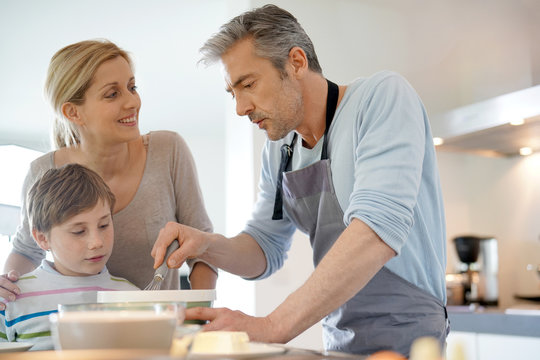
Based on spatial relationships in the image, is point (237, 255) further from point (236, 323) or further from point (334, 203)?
point (236, 323)

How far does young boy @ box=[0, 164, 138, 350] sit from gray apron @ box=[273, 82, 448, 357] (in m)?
0.47

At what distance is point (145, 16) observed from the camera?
3881 millimetres

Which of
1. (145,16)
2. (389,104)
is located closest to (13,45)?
(145,16)

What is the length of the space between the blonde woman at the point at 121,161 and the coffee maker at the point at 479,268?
95.9 inches

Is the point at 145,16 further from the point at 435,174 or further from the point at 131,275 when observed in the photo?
the point at 435,174

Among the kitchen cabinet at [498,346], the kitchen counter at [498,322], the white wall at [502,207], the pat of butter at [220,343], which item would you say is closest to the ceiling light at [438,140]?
the white wall at [502,207]

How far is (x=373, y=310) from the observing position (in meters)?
1.24

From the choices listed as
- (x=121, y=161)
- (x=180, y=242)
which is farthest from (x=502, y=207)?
(x=180, y=242)

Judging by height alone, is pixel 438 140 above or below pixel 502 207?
above

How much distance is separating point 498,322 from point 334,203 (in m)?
1.57

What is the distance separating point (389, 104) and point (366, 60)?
2570 mm

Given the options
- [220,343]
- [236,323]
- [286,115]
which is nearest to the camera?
[220,343]

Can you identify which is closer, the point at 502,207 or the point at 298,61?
the point at 298,61

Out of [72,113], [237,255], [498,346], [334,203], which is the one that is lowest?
[498,346]
